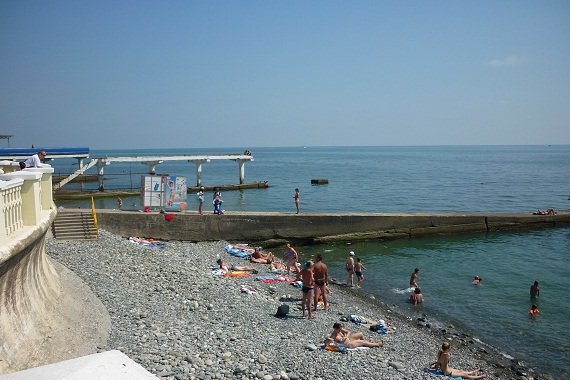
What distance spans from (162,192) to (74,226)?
6138 mm

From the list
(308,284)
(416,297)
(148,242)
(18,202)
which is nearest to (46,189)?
(18,202)

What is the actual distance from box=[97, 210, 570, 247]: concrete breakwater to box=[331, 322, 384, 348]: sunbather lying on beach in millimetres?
13291

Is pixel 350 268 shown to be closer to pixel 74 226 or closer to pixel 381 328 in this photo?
pixel 381 328

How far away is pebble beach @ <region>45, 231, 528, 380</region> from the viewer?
28.5ft

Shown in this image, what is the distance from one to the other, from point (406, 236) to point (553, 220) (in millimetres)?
11382

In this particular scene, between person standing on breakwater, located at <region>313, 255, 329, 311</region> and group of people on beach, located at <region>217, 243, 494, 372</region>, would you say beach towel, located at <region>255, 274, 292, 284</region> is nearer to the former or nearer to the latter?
group of people on beach, located at <region>217, 243, 494, 372</region>

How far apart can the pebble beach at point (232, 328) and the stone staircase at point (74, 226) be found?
0.59 metres

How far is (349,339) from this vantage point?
11.1 meters

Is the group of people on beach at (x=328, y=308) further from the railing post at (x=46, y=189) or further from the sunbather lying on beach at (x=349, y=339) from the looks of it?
the railing post at (x=46, y=189)

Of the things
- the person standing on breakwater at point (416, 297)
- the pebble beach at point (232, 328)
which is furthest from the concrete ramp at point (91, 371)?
the person standing on breakwater at point (416, 297)

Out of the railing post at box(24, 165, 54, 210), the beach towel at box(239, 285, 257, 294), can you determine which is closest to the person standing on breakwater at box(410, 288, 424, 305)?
the beach towel at box(239, 285, 257, 294)

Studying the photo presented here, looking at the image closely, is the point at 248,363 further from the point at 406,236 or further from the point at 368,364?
the point at 406,236

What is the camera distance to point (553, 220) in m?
30.3

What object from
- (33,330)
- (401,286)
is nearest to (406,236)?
(401,286)
